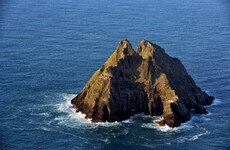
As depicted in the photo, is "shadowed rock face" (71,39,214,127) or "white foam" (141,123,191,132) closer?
"white foam" (141,123,191,132)

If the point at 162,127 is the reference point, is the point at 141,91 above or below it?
above

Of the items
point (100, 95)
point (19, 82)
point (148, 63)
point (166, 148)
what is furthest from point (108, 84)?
point (19, 82)

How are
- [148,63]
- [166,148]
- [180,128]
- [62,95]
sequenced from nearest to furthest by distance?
1. [166,148]
2. [180,128]
3. [148,63]
4. [62,95]

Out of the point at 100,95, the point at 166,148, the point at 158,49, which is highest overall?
the point at 158,49

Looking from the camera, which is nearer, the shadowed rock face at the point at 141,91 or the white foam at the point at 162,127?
the white foam at the point at 162,127

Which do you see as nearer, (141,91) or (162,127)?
(162,127)

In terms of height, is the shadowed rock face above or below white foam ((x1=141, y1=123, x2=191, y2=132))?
above

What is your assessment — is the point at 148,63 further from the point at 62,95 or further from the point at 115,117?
the point at 62,95

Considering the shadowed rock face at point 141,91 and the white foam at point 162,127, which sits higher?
the shadowed rock face at point 141,91
